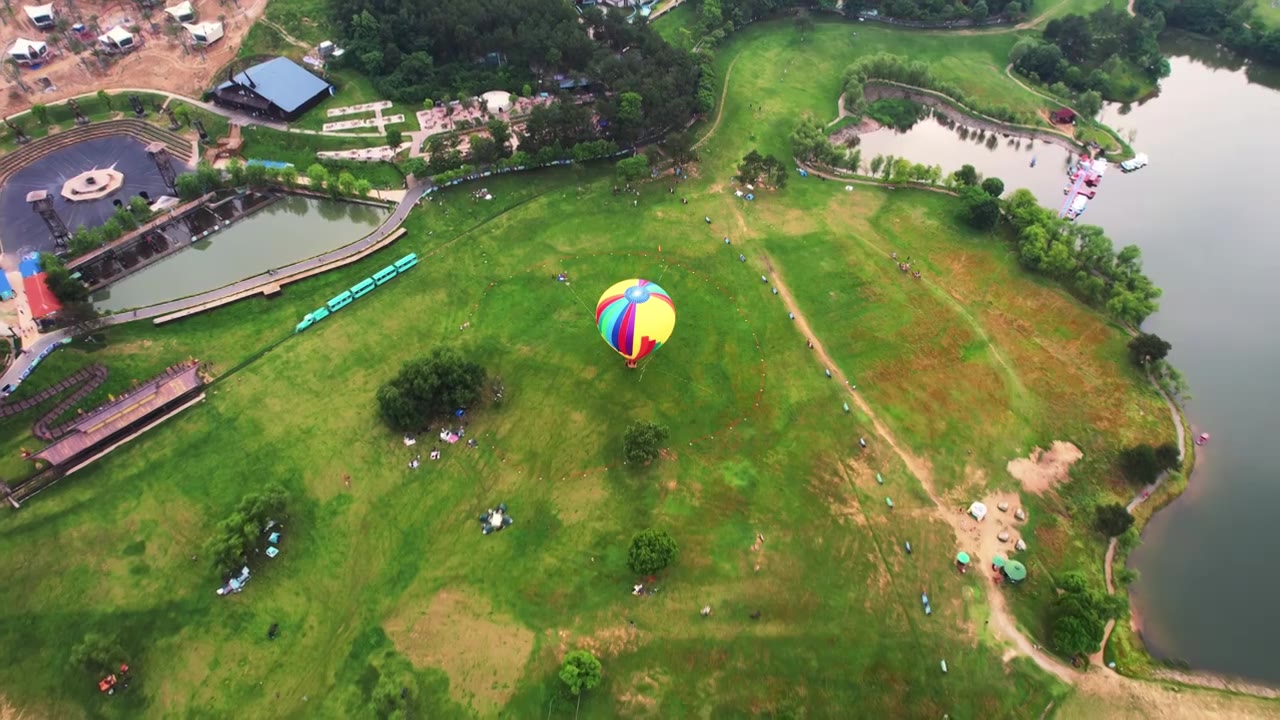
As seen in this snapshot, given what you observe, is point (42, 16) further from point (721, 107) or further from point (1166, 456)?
point (1166, 456)

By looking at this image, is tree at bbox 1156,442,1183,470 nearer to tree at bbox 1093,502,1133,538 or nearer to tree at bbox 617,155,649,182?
tree at bbox 1093,502,1133,538

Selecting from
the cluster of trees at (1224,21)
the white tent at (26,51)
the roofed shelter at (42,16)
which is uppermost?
the cluster of trees at (1224,21)

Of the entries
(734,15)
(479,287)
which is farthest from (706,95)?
(479,287)

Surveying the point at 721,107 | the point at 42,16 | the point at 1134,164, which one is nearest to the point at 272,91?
the point at 42,16

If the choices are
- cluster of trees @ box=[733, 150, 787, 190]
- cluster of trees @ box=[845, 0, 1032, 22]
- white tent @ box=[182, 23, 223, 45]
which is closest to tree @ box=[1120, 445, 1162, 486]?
cluster of trees @ box=[733, 150, 787, 190]

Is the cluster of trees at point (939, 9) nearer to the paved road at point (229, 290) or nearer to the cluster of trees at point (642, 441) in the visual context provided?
the paved road at point (229, 290)

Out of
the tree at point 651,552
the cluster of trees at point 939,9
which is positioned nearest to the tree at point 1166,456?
the tree at point 651,552

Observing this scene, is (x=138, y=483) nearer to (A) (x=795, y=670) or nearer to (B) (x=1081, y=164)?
(A) (x=795, y=670)
